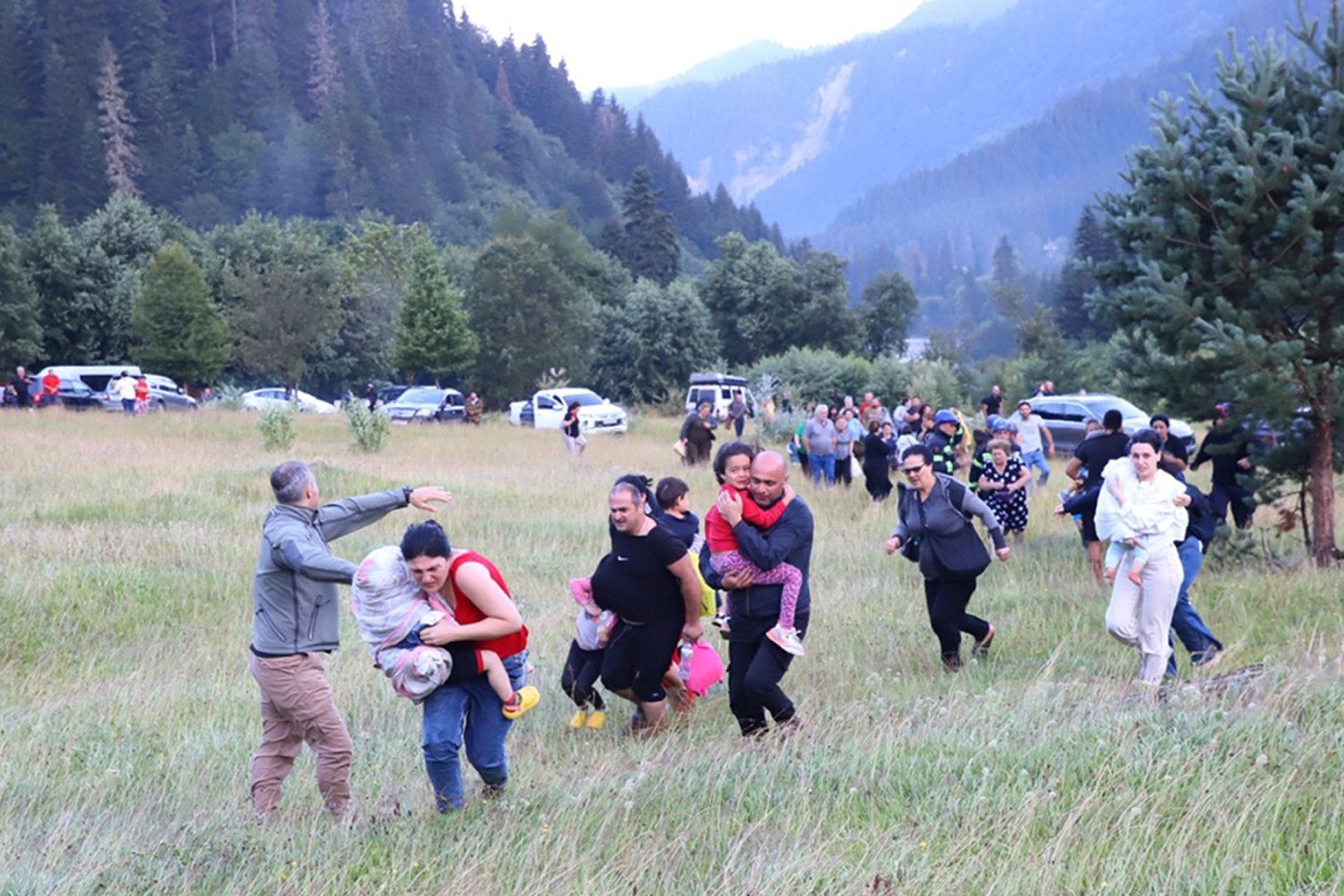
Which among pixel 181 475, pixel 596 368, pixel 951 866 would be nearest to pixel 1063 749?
pixel 951 866

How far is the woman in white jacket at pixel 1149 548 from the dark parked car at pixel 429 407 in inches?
→ 1437

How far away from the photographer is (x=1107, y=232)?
12969 millimetres

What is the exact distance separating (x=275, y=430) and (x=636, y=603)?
2169cm

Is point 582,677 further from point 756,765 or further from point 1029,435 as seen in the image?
point 1029,435

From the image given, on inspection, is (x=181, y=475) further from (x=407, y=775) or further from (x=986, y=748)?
(x=986, y=748)

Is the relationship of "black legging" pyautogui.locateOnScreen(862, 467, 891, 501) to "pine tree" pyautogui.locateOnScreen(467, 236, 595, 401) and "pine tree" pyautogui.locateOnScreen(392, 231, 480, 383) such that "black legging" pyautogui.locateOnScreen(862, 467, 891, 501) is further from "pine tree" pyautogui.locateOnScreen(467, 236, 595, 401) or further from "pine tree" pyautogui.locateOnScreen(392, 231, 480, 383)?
"pine tree" pyautogui.locateOnScreen(392, 231, 480, 383)

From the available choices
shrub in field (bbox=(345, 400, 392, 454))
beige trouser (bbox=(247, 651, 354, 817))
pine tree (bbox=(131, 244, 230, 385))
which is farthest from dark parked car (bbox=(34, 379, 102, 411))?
beige trouser (bbox=(247, 651, 354, 817))

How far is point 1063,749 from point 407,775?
10.2 ft

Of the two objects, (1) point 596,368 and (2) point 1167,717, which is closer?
(2) point 1167,717

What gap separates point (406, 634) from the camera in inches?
207

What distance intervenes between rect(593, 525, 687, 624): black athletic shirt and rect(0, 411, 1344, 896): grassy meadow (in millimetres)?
691

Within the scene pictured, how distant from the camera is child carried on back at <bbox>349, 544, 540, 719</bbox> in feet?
17.0

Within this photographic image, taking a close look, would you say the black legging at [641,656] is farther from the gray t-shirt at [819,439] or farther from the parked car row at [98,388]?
the parked car row at [98,388]


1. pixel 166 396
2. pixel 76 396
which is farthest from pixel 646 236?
pixel 76 396
